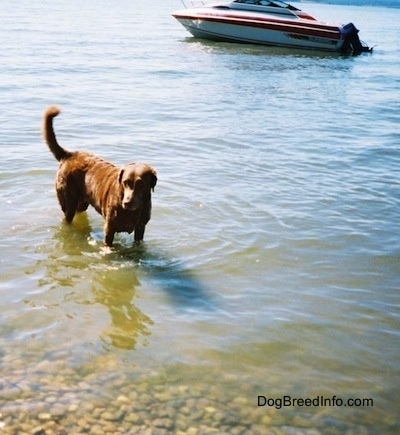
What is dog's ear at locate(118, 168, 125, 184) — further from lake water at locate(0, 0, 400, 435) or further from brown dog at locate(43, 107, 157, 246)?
lake water at locate(0, 0, 400, 435)

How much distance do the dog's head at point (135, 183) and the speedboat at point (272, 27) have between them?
24.7m

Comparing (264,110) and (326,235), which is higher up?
(264,110)

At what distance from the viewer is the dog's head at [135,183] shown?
5.67m

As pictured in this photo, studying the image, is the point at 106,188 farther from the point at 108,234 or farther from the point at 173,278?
the point at 173,278

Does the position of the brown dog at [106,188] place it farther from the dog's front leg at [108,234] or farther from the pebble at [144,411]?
the pebble at [144,411]

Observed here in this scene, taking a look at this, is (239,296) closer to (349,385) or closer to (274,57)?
(349,385)

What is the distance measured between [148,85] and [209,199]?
32.8 feet

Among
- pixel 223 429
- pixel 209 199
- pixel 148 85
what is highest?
pixel 148 85

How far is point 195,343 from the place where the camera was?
4895mm

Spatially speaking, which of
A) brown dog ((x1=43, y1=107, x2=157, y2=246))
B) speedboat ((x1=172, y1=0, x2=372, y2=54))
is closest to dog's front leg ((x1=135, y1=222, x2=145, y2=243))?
brown dog ((x1=43, y1=107, x2=157, y2=246))

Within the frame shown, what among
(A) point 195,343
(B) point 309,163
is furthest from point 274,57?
(A) point 195,343

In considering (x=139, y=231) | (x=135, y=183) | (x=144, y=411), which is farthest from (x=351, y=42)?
(x=144, y=411)

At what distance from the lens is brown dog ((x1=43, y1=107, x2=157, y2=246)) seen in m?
5.72

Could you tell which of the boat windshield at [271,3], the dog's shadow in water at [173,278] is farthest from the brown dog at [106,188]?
the boat windshield at [271,3]
